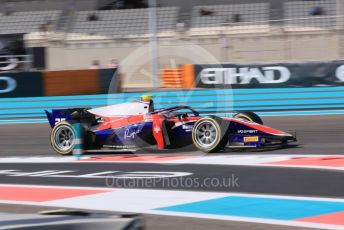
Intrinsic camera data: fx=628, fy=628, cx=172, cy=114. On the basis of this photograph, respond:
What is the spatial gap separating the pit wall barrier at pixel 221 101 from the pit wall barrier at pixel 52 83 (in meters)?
0.32

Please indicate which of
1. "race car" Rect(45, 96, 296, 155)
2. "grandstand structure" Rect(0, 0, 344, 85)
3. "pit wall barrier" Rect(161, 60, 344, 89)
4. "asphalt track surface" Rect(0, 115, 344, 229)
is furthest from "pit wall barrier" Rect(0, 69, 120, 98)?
A: "race car" Rect(45, 96, 296, 155)

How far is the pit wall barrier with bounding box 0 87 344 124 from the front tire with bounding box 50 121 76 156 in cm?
Answer: 514

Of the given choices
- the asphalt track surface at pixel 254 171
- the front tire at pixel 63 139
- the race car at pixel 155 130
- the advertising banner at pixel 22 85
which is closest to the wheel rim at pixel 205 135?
the race car at pixel 155 130

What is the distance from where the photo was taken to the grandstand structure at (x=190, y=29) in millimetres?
24969

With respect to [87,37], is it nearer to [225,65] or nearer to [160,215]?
[225,65]

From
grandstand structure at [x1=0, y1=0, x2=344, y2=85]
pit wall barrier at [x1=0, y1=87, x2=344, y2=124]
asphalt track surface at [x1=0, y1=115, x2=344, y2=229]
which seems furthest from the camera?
grandstand structure at [x1=0, y1=0, x2=344, y2=85]

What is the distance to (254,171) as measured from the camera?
844cm

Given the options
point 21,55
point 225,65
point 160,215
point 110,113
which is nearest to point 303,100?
point 225,65

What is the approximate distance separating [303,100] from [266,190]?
10443 millimetres

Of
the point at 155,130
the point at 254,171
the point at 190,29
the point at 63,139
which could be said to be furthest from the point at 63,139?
the point at 190,29

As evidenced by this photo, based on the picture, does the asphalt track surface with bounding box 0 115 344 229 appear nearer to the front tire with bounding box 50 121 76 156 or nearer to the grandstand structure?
the front tire with bounding box 50 121 76 156

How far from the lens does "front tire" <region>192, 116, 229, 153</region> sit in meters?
9.69

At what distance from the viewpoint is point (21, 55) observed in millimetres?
26219

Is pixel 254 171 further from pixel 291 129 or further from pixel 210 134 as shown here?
pixel 291 129
